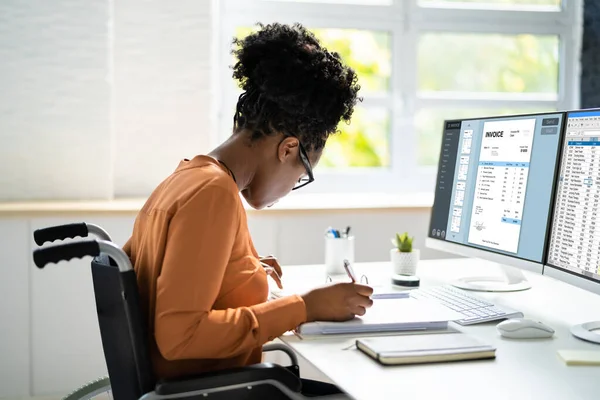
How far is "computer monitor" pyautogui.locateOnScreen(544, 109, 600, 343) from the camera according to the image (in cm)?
156

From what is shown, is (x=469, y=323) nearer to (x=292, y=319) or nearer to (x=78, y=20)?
(x=292, y=319)

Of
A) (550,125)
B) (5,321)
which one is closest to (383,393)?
(550,125)

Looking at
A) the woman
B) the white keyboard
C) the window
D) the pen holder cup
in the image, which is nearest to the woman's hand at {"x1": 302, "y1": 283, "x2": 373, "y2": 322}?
the woman

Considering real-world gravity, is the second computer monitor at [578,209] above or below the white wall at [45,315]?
above

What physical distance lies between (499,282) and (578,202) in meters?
0.55

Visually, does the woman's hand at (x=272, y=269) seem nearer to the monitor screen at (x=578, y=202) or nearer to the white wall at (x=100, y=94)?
the monitor screen at (x=578, y=202)

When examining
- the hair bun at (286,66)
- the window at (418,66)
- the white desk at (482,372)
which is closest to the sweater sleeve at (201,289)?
the white desk at (482,372)

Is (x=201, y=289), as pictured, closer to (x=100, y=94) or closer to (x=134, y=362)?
(x=134, y=362)

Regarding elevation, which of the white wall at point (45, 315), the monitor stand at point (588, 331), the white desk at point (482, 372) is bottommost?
the white wall at point (45, 315)

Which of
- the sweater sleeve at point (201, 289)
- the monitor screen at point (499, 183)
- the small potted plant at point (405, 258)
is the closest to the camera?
the sweater sleeve at point (201, 289)

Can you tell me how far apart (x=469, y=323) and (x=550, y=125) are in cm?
53

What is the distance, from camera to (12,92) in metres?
3.07

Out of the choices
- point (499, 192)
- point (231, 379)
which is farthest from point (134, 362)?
point (499, 192)

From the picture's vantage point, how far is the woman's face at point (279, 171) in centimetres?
155
